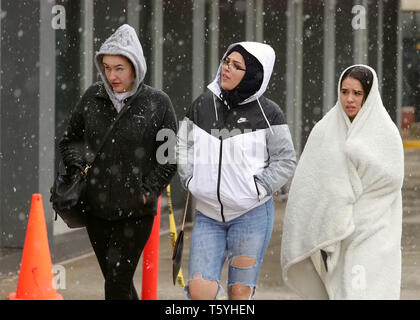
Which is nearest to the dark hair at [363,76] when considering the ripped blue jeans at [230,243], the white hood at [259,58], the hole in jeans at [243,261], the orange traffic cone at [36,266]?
the white hood at [259,58]

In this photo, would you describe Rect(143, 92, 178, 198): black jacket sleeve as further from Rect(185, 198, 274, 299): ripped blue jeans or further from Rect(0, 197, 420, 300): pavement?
Rect(0, 197, 420, 300): pavement

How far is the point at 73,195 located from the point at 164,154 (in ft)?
1.91

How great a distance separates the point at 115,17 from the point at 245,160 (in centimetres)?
558

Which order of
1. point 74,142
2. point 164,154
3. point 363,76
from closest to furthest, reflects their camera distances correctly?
1. point 363,76
2. point 164,154
3. point 74,142

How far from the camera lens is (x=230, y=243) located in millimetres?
6059

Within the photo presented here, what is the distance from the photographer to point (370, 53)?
22938mm

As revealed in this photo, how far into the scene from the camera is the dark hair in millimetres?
5979

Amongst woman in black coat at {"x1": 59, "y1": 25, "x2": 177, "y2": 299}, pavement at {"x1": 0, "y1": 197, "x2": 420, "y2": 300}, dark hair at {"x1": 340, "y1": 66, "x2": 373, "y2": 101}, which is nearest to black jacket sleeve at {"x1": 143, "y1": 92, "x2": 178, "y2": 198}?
woman in black coat at {"x1": 59, "y1": 25, "x2": 177, "y2": 299}

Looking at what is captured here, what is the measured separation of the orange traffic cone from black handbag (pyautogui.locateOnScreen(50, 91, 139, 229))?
92 centimetres

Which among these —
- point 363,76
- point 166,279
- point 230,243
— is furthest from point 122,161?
point 166,279

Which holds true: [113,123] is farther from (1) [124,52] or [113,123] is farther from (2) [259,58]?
(2) [259,58]

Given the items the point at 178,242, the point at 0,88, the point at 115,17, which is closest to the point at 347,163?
the point at 178,242

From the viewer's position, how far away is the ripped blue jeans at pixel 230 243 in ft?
19.7

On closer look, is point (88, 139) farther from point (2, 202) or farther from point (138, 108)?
point (2, 202)
